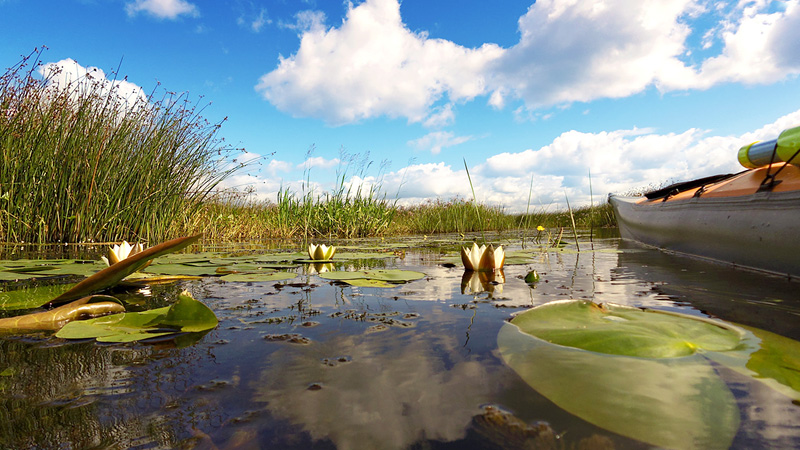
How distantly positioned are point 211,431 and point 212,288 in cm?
126

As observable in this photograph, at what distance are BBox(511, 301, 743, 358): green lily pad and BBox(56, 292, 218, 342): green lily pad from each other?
0.77 m

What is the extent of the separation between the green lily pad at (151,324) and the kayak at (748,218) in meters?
2.40

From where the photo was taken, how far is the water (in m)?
0.48

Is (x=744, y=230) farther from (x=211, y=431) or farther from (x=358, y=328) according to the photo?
(x=211, y=431)

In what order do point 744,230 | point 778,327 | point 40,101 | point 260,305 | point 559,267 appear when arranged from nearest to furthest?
point 778,327 < point 260,305 < point 744,230 < point 559,267 < point 40,101

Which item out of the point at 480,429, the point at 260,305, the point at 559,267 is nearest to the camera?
the point at 480,429

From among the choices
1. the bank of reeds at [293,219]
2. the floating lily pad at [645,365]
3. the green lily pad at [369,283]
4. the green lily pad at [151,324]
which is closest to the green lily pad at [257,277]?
the green lily pad at [369,283]

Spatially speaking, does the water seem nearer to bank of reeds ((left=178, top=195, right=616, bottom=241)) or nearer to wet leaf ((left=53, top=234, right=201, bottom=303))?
wet leaf ((left=53, top=234, right=201, bottom=303))

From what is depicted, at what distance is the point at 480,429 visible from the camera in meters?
0.49

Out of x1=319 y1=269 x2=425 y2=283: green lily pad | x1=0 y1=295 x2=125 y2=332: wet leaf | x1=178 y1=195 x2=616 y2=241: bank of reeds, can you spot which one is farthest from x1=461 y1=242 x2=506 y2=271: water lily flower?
x1=178 y1=195 x2=616 y2=241: bank of reeds

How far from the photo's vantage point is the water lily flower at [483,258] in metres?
2.05

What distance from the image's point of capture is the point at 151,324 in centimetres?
95

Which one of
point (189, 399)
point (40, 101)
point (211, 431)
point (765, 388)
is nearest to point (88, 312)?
point (189, 399)

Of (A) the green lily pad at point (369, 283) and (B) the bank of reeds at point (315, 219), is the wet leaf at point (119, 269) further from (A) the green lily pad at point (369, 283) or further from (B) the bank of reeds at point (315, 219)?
(B) the bank of reeds at point (315, 219)
